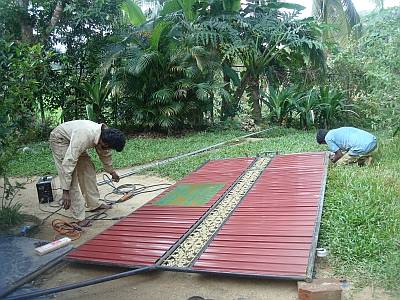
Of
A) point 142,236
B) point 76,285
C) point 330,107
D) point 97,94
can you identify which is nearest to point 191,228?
point 142,236

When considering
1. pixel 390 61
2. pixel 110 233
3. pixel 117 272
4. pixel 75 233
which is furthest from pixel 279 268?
pixel 390 61

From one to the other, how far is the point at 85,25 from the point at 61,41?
809mm

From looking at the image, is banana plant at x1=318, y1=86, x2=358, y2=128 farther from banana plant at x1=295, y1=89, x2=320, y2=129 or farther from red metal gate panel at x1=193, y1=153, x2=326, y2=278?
red metal gate panel at x1=193, y1=153, x2=326, y2=278

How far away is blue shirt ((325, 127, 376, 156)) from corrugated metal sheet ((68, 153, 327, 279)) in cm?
92

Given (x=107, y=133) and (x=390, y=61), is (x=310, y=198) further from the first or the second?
(x=390, y=61)

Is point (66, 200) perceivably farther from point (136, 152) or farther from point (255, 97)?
point (255, 97)

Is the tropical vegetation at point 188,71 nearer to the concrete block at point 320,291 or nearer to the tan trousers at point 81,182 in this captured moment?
the tan trousers at point 81,182

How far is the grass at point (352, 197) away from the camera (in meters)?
2.99

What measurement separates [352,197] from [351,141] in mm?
1966

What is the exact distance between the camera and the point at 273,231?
359cm

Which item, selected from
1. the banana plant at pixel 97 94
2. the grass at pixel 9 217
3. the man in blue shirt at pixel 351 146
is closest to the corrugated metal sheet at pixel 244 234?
the man in blue shirt at pixel 351 146

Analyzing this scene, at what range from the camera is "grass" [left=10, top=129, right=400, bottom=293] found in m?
2.99

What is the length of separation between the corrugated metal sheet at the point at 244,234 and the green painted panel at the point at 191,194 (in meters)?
0.11

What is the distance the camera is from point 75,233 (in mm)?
4203
